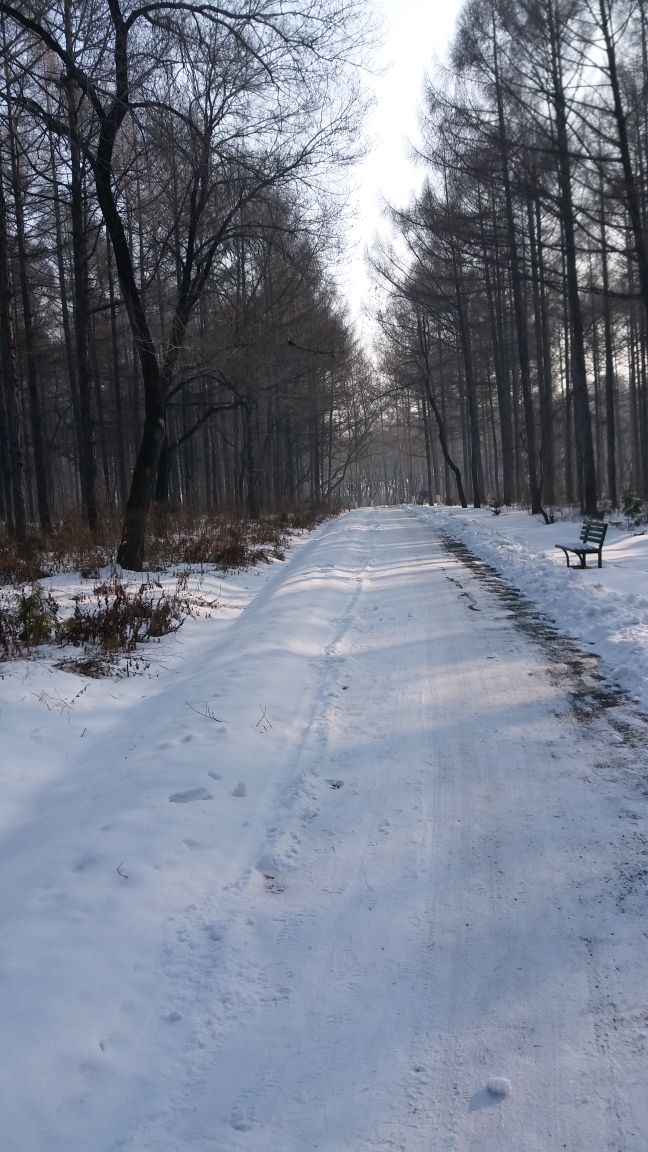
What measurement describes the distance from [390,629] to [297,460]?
42.1 metres

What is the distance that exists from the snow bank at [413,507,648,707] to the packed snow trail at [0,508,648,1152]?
1.19 meters

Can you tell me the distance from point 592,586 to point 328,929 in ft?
26.6

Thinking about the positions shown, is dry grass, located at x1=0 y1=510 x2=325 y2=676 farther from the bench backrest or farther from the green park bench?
the bench backrest

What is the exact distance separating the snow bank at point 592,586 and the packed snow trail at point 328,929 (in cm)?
119

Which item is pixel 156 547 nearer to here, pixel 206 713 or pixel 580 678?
pixel 206 713

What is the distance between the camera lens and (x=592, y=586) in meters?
10.4

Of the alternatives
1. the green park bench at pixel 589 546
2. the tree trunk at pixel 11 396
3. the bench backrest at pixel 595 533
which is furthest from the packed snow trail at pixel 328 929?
the tree trunk at pixel 11 396

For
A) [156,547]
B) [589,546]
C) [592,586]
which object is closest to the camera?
[592,586]

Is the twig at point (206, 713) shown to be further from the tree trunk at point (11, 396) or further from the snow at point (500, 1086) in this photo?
the tree trunk at point (11, 396)

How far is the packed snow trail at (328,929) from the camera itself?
7.84 feet

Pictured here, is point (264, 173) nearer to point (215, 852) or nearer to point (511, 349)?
point (215, 852)

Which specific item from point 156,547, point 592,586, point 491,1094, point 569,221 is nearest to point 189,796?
point 491,1094

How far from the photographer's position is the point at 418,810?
4344mm

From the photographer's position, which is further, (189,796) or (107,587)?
(107,587)
